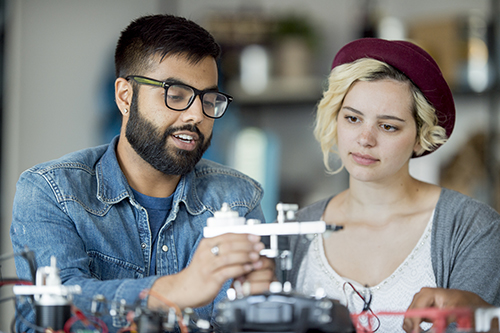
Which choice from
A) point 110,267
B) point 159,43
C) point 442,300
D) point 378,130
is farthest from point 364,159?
point 110,267

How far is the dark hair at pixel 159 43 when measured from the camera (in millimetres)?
1477

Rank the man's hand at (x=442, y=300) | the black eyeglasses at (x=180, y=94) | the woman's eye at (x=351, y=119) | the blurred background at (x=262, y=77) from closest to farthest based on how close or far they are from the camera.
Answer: the man's hand at (x=442, y=300), the black eyeglasses at (x=180, y=94), the woman's eye at (x=351, y=119), the blurred background at (x=262, y=77)

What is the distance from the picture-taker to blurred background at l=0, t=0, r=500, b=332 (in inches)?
111

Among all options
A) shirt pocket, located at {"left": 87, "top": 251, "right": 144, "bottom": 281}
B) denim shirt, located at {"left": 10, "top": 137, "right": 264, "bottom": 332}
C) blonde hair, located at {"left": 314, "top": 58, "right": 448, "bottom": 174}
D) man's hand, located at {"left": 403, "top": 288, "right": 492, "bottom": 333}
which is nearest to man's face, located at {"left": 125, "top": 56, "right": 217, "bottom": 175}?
denim shirt, located at {"left": 10, "top": 137, "right": 264, "bottom": 332}

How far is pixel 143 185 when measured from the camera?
1.58 m

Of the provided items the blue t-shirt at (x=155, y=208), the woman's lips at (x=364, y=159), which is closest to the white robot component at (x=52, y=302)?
the blue t-shirt at (x=155, y=208)

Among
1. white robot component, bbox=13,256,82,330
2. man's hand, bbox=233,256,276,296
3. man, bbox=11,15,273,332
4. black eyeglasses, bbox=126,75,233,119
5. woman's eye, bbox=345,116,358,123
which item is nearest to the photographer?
white robot component, bbox=13,256,82,330

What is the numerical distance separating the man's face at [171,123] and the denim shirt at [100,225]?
0.10 metres

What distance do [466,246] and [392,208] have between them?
30 centimetres

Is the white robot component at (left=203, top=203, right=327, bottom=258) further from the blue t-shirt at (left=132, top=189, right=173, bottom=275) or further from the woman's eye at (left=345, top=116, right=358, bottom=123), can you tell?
the woman's eye at (left=345, top=116, right=358, bottom=123)

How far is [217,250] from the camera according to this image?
1024mm

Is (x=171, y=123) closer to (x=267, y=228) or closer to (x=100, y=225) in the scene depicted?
(x=100, y=225)

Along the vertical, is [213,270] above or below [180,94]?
below

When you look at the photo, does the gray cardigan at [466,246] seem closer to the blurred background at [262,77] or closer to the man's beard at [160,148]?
the man's beard at [160,148]
